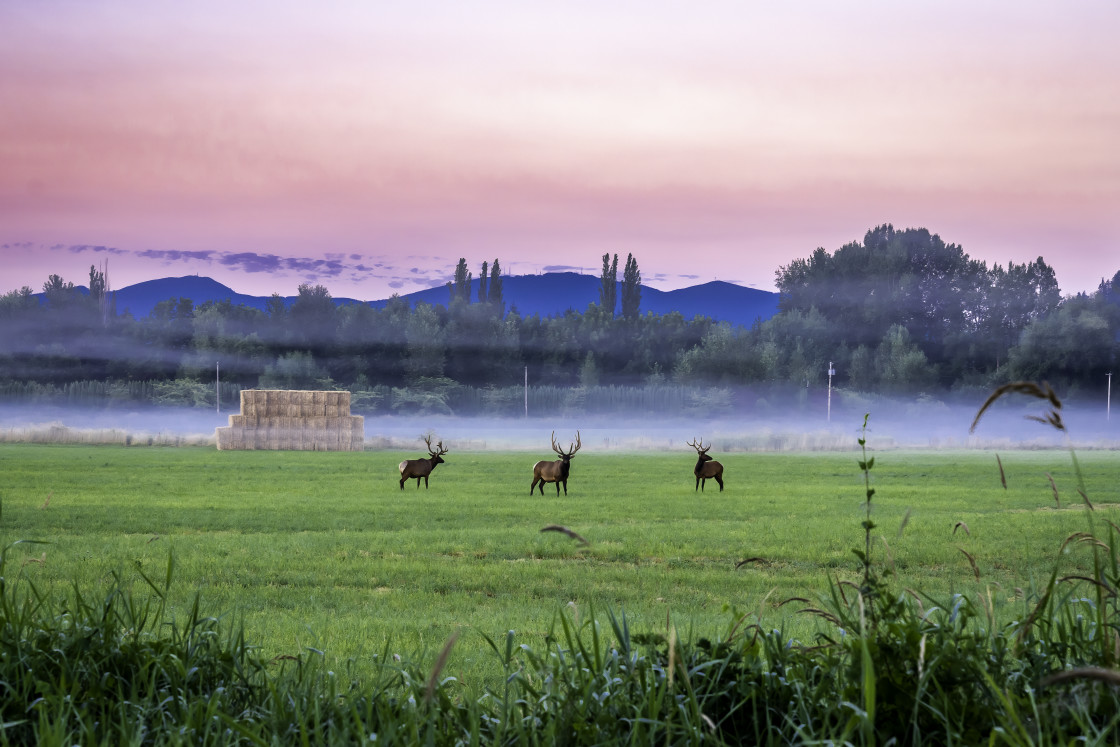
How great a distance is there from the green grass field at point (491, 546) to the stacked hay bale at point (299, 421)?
2409 cm

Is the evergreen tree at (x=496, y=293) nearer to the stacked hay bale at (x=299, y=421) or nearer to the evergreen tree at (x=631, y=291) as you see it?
the evergreen tree at (x=631, y=291)

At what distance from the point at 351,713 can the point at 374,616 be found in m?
4.37

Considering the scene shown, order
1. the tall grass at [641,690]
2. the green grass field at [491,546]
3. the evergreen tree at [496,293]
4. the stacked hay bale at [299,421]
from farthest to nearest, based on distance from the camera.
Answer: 1. the evergreen tree at [496,293]
2. the stacked hay bale at [299,421]
3. the green grass field at [491,546]
4. the tall grass at [641,690]

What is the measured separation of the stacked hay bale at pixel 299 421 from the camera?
52.2 m

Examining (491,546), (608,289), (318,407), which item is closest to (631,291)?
(608,289)

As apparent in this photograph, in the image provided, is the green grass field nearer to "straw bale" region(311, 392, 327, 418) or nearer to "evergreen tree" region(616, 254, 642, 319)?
"straw bale" region(311, 392, 327, 418)

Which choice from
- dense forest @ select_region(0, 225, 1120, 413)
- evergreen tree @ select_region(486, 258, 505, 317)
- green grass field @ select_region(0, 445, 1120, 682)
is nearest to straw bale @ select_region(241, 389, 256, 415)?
green grass field @ select_region(0, 445, 1120, 682)

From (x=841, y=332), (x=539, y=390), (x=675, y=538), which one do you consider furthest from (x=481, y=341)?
(x=675, y=538)

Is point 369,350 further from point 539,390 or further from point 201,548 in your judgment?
point 201,548

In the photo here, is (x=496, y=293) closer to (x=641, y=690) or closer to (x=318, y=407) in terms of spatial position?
(x=318, y=407)

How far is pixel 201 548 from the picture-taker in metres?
12.9

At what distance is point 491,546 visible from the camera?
13359 millimetres

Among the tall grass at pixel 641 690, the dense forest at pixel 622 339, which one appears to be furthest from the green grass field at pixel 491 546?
the dense forest at pixel 622 339

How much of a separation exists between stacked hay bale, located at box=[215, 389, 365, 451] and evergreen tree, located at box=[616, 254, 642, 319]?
64.2 metres
